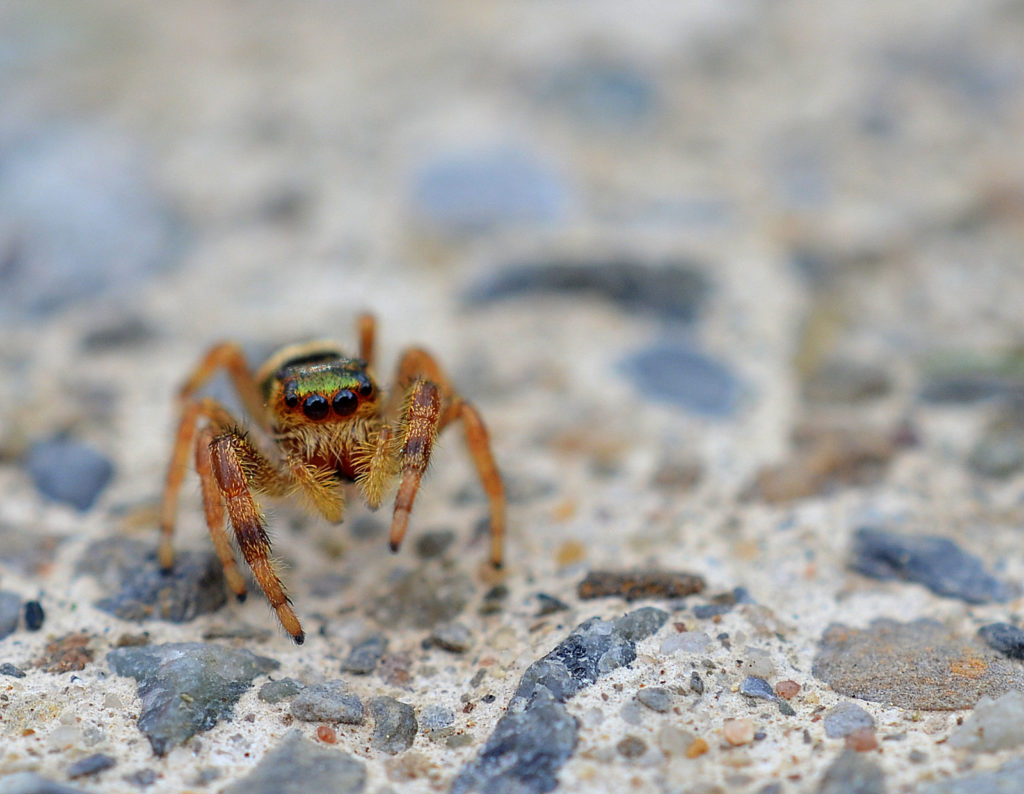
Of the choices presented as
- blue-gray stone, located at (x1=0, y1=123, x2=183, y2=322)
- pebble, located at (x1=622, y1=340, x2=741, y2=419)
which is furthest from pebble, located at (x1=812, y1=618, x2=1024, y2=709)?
blue-gray stone, located at (x1=0, y1=123, x2=183, y2=322)

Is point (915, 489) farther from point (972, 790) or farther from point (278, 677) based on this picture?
point (278, 677)

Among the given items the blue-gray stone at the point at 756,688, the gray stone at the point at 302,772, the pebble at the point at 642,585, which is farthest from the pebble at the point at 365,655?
the blue-gray stone at the point at 756,688

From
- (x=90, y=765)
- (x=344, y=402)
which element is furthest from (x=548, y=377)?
(x=90, y=765)

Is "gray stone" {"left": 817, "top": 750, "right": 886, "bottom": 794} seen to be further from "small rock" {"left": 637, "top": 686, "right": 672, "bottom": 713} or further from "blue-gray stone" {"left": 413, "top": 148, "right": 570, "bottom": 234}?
"blue-gray stone" {"left": 413, "top": 148, "right": 570, "bottom": 234}

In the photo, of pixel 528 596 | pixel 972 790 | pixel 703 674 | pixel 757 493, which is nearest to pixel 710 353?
pixel 757 493

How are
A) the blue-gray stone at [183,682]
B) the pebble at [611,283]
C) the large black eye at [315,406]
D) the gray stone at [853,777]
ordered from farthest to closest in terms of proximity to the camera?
the pebble at [611,283] → the large black eye at [315,406] → the blue-gray stone at [183,682] → the gray stone at [853,777]

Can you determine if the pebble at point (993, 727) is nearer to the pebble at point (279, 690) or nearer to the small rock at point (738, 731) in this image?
the small rock at point (738, 731)

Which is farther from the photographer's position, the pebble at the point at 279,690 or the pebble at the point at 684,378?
the pebble at the point at 684,378
